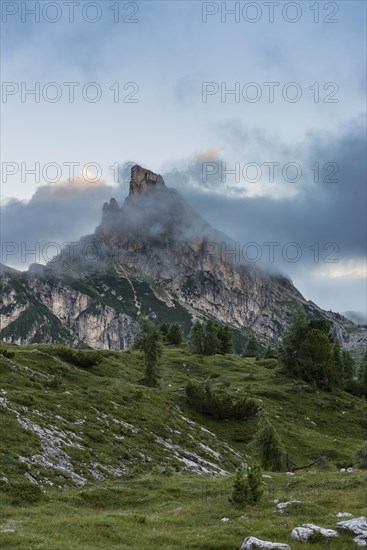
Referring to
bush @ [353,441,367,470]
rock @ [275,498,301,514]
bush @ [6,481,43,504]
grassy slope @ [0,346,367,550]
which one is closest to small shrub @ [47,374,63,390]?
grassy slope @ [0,346,367,550]

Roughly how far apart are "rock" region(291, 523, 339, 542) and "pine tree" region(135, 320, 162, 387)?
53.3 m

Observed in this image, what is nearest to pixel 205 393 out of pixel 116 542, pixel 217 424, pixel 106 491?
pixel 217 424

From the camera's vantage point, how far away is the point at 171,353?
10856cm

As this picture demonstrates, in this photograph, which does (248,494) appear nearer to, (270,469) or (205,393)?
(270,469)

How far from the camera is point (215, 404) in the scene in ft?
187

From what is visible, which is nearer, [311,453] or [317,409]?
[311,453]

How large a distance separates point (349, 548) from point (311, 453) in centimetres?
3846

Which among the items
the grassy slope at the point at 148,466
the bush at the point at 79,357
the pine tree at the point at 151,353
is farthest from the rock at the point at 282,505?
the bush at the point at 79,357

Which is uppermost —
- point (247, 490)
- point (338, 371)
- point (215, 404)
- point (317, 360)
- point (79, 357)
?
point (79, 357)

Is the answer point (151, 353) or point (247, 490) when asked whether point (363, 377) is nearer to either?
point (151, 353)

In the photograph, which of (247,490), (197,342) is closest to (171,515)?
(247,490)

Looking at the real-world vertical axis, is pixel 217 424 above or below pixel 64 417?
below

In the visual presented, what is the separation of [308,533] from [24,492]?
45.8 ft

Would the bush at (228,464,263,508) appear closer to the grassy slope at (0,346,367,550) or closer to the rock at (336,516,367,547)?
the grassy slope at (0,346,367,550)
